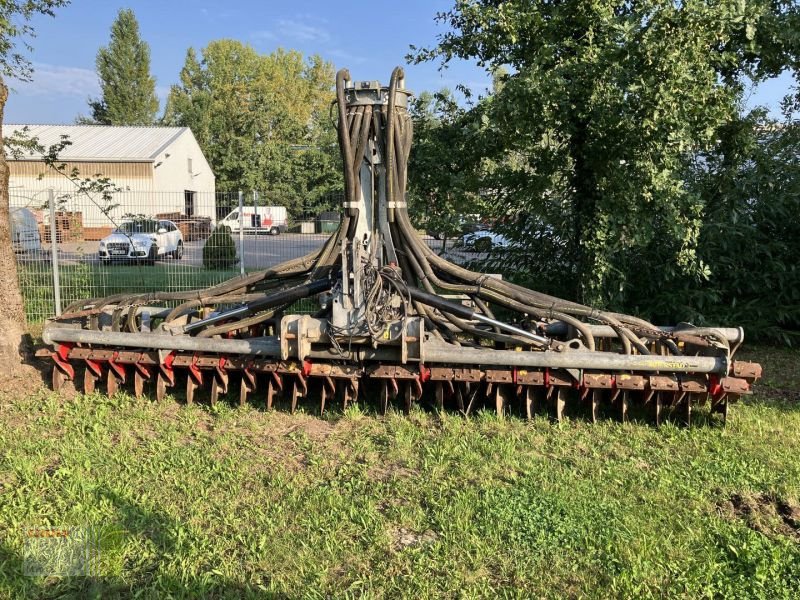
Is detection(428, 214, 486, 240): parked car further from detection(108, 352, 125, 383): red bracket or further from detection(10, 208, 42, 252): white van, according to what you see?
detection(10, 208, 42, 252): white van

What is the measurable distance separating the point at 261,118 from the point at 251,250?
33.3 m

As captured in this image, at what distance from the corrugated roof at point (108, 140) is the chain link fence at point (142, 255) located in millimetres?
17793

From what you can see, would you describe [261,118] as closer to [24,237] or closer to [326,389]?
[24,237]

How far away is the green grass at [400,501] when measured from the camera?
3008 mm

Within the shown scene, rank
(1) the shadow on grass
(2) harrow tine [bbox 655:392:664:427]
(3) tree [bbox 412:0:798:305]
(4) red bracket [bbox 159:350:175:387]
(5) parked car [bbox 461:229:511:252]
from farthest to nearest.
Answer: (5) parked car [bbox 461:229:511:252], (3) tree [bbox 412:0:798:305], (4) red bracket [bbox 159:350:175:387], (2) harrow tine [bbox 655:392:664:427], (1) the shadow on grass

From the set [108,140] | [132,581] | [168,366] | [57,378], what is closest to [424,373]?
[168,366]

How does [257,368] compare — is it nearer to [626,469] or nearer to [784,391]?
[626,469]

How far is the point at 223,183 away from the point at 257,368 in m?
39.7

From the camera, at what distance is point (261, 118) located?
1652 inches

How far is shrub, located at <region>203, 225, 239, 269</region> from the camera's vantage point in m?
11.1

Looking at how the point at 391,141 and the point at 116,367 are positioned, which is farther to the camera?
the point at 116,367

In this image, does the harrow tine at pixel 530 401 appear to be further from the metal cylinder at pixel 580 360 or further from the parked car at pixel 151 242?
the parked car at pixel 151 242

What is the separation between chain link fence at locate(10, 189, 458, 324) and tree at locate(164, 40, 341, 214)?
2068cm

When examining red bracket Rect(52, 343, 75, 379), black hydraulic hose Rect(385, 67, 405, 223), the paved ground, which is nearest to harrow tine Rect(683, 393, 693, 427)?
black hydraulic hose Rect(385, 67, 405, 223)
